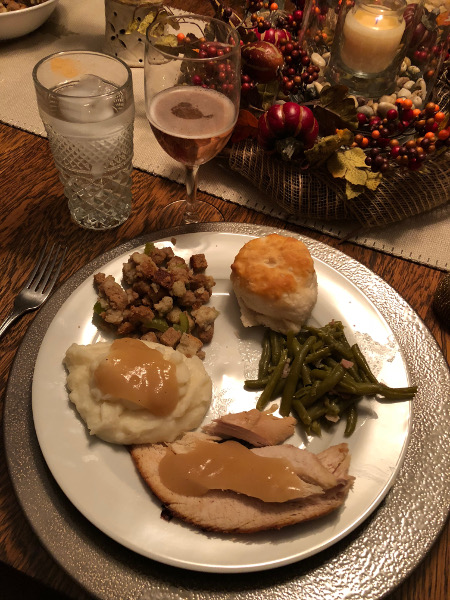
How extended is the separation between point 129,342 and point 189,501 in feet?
1.76

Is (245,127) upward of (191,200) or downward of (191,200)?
upward

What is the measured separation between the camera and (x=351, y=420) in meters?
1.66

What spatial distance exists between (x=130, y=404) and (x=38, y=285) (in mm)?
828

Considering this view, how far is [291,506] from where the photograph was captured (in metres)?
1.43

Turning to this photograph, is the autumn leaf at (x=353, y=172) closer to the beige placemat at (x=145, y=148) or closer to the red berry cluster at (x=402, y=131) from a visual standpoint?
the red berry cluster at (x=402, y=131)

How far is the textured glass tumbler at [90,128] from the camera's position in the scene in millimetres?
Answer: 1979

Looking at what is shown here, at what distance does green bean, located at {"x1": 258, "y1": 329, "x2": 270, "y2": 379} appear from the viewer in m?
1.79

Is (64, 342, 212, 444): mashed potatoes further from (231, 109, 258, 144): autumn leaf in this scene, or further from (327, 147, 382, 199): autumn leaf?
(231, 109, 258, 144): autumn leaf

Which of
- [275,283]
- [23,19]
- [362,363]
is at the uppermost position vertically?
[23,19]

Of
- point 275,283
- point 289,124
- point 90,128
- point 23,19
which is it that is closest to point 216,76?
point 289,124

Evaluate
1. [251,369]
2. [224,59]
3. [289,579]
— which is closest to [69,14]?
[224,59]

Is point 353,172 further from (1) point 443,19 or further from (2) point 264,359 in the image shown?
(1) point 443,19

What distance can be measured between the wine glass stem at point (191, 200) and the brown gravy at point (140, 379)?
0.97m

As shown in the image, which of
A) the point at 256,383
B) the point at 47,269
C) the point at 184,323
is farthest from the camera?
the point at 47,269
